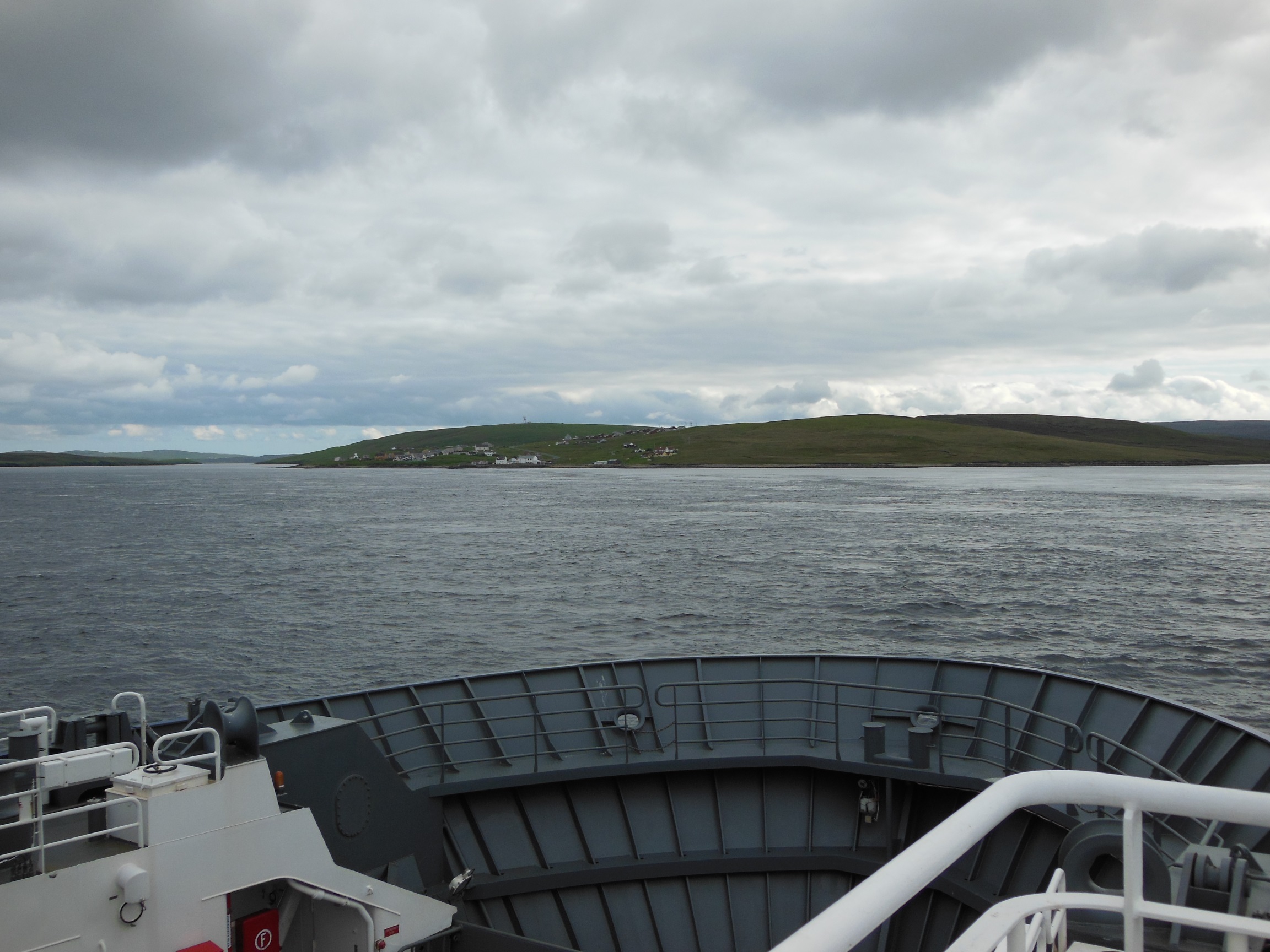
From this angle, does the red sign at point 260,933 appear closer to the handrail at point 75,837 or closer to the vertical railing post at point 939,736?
the handrail at point 75,837

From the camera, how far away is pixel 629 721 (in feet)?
48.4

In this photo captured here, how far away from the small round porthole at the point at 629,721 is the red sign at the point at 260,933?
6003 millimetres

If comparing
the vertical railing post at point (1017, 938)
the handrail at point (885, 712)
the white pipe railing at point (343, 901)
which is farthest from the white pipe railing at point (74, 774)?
the vertical railing post at point (1017, 938)

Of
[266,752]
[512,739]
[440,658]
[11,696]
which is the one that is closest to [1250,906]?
[266,752]

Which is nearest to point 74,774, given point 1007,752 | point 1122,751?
point 1007,752

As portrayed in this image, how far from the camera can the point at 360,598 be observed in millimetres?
54625

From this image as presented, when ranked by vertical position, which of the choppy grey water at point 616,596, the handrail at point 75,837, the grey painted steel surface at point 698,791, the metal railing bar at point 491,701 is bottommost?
the choppy grey water at point 616,596

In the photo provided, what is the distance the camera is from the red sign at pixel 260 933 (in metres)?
9.02

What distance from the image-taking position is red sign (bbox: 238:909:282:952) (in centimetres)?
902

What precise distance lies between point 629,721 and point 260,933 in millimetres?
6786

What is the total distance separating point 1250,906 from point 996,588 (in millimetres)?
52833

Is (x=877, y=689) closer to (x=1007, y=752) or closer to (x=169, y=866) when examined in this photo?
(x=1007, y=752)

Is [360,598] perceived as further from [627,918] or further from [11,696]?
[627,918]

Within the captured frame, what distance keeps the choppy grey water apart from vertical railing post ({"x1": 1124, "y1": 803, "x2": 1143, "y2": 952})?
3299cm
